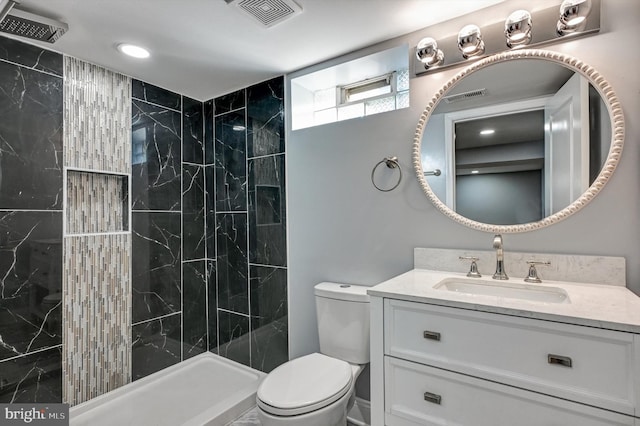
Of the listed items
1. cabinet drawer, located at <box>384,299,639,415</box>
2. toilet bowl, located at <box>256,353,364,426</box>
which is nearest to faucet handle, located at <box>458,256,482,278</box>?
cabinet drawer, located at <box>384,299,639,415</box>

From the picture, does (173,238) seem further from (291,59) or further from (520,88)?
(520,88)

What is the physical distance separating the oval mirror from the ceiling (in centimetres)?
40

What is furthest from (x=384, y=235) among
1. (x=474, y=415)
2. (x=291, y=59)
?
(x=291, y=59)

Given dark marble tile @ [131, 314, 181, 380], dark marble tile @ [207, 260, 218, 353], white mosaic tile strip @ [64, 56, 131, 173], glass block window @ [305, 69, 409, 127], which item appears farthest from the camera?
dark marble tile @ [207, 260, 218, 353]

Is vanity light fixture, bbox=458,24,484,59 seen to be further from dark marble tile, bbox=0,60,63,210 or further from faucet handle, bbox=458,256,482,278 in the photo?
dark marble tile, bbox=0,60,63,210

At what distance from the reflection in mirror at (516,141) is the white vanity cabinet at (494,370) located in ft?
2.03

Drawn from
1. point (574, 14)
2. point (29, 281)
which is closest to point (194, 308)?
point (29, 281)

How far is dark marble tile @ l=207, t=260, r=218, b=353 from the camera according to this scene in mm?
2707

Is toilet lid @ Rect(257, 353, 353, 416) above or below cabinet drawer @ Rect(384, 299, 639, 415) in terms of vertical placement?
below

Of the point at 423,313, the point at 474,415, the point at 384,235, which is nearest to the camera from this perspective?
the point at 474,415

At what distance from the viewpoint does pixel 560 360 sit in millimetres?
999

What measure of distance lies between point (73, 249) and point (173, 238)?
0.66 m

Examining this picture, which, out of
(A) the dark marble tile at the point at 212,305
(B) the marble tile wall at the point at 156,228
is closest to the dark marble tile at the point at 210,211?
(A) the dark marble tile at the point at 212,305

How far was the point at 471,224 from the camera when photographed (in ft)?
5.20
